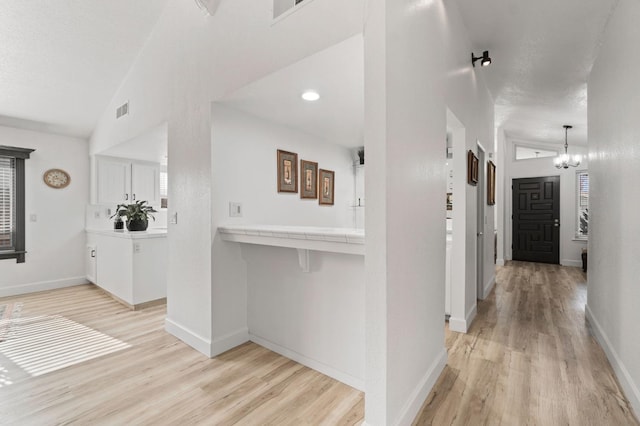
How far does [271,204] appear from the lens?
312 cm

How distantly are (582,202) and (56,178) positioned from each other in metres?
9.63

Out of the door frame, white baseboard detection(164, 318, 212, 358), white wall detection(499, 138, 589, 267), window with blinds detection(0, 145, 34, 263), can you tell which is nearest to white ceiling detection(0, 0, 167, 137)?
window with blinds detection(0, 145, 34, 263)

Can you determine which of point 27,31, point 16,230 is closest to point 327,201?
point 27,31

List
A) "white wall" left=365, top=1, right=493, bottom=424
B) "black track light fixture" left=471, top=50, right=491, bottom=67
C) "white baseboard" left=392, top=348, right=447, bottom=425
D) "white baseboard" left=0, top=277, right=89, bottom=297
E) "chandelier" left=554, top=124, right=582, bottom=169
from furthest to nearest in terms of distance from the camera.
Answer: "chandelier" left=554, top=124, right=582, bottom=169
"white baseboard" left=0, top=277, right=89, bottom=297
"black track light fixture" left=471, top=50, right=491, bottom=67
"white baseboard" left=392, top=348, right=447, bottom=425
"white wall" left=365, top=1, right=493, bottom=424

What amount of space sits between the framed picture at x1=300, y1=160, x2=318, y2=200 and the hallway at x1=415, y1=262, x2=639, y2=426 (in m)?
2.12

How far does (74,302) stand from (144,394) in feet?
9.67

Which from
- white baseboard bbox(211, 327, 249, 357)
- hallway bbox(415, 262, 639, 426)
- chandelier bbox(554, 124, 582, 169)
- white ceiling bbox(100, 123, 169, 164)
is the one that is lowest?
hallway bbox(415, 262, 639, 426)

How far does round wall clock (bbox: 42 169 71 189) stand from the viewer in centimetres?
466

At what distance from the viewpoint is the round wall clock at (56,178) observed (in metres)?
4.66

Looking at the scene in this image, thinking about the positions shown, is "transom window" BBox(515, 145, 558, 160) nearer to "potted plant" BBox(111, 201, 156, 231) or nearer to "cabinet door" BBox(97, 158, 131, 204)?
"potted plant" BBox(111, 201, 156, 231)

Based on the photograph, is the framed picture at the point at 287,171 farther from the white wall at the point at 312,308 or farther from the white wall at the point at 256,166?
the white wall at the point at 312,308

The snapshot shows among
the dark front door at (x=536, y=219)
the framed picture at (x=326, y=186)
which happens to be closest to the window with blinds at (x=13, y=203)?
the framed picture at (x=326, y=186)

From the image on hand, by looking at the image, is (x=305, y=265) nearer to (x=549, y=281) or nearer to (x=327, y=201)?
(x=327, y=201)

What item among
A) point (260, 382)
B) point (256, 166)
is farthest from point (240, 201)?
point (260, 382)
